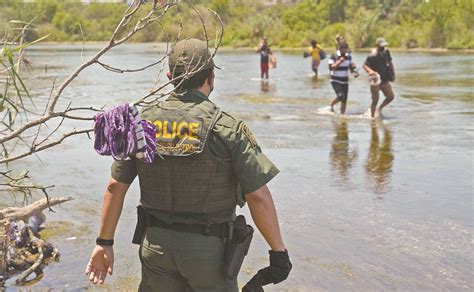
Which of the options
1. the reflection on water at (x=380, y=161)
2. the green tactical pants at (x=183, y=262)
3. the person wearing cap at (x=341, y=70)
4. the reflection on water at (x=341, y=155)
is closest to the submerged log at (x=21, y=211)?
the green tactical pants at (x=183, y=262)

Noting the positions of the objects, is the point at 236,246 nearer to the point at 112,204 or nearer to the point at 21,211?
the point at 112,204

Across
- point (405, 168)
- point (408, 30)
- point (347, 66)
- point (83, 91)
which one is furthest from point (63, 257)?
point (408, 30)

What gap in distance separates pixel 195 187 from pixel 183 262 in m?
0.35

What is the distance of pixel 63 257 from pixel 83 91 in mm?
14455

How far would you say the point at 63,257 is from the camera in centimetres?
575

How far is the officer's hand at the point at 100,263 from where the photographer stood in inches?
142

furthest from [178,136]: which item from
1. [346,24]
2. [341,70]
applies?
[346,24]

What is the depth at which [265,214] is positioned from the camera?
11.1 ft

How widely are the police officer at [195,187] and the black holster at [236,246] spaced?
31 millimetres

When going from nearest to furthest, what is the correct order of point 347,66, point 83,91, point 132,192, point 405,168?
point 132,192
point 405,168
point 347,66
point 83,91

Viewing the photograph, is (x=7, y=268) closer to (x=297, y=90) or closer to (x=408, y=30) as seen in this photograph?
(x=297, y=90)

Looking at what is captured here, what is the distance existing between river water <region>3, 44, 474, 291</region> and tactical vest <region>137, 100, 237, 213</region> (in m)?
0.99

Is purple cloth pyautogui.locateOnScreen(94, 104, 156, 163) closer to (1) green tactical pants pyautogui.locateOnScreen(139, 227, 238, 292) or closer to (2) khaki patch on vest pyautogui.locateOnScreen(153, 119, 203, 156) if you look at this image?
(2) khaki patch on vest pyautogui.locateOnScreen(153, 119, 203, 156)

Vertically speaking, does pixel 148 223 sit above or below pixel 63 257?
above
